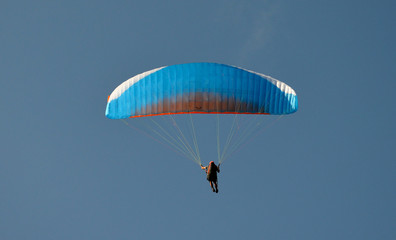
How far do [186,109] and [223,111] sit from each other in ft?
5.22

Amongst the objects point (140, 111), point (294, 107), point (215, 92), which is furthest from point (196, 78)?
point (294, 107)

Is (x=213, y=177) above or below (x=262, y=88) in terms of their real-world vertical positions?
below

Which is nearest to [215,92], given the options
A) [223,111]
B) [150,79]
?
[223,111]

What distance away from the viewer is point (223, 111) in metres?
24.8

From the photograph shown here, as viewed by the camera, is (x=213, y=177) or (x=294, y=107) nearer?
(x=213, y=177)

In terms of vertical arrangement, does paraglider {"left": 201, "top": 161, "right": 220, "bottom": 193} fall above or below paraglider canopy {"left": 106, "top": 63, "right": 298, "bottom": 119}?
below

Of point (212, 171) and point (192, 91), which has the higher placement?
point (192, 91)

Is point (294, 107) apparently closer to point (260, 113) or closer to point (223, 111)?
point (260, 113)

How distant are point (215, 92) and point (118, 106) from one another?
4320mm

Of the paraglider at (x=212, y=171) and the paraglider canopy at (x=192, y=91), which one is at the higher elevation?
the paraglider canopy at (x=192, y=91)

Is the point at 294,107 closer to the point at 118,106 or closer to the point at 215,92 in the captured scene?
the point at 215,92

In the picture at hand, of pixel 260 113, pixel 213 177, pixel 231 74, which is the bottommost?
pixel 213 177

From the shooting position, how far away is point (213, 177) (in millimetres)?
24359

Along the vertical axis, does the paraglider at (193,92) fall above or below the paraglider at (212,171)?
above
